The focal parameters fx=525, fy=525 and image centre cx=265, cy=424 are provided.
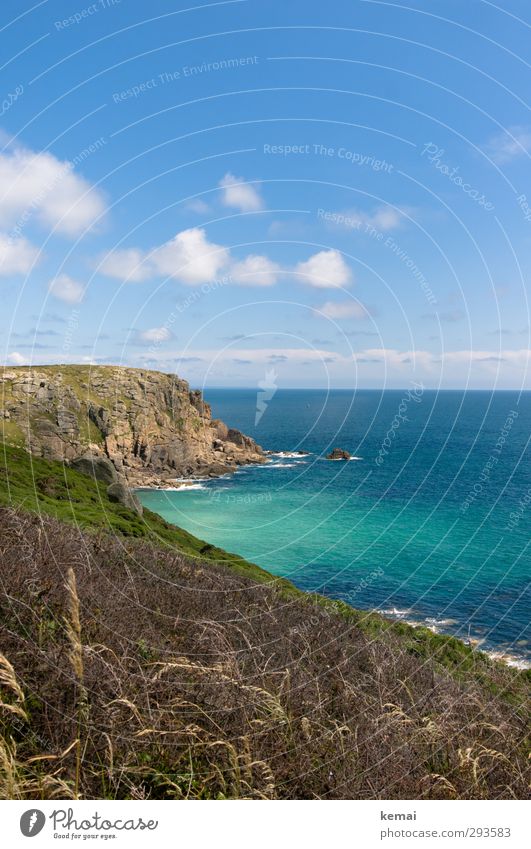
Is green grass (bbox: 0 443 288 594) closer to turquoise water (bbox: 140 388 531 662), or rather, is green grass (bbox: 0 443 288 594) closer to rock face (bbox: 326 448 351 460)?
turquoise water (bbox: 140 388 531 662)

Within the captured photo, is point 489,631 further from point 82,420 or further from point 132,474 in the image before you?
point 82,420

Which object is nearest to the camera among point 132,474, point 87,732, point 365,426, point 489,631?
point 87,732

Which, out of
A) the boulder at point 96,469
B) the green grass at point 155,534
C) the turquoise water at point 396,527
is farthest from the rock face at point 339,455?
the green grass at point 155,534

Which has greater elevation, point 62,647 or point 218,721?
point 62,647

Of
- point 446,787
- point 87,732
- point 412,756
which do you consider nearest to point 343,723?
point 412,756

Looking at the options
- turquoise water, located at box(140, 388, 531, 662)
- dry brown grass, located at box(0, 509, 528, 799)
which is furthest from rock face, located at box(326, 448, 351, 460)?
dry brown grass, located at box(0, 509, 528, 799)

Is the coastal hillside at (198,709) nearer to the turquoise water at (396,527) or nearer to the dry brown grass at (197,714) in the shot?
the dry brown grass at (197,714)

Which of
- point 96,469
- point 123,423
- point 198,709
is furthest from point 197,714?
point 123,423

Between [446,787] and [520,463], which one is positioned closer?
[446,787]
